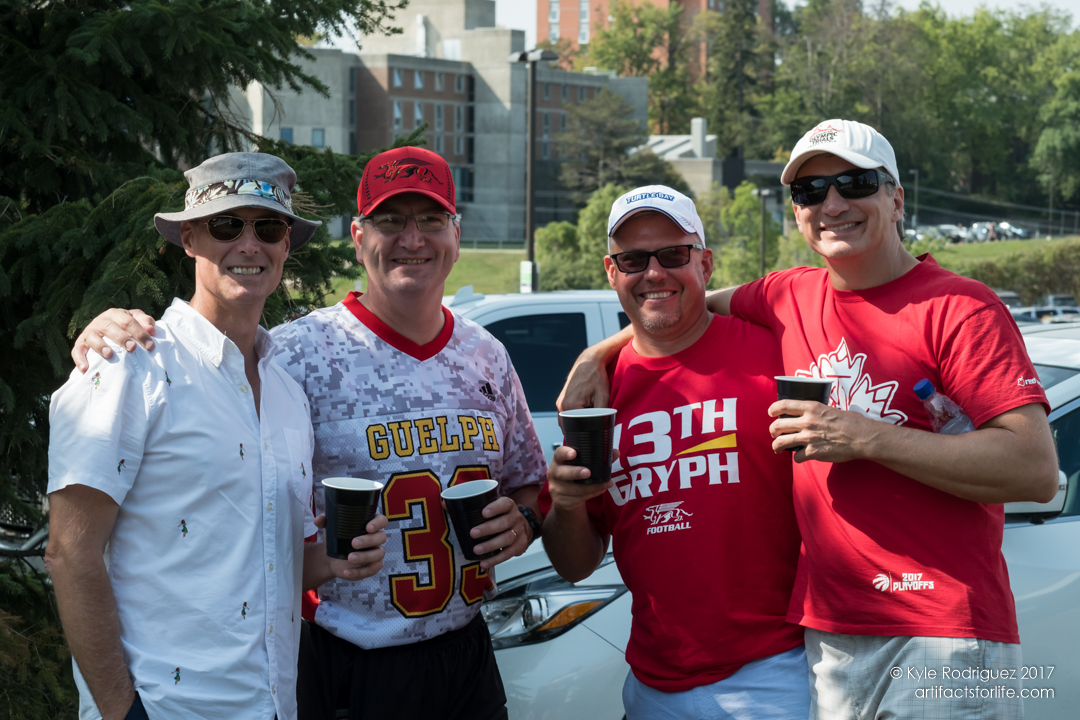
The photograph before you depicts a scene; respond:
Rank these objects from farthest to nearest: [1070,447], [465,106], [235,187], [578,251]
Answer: [465,106] → [578,251] → [1070,447] → [235,187]

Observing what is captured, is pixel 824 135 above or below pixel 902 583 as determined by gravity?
above

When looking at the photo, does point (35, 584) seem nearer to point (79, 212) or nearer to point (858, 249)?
point (79, 212)

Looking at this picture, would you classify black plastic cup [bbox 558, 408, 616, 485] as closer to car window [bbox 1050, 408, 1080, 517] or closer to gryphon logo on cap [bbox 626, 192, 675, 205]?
gryphon logo on cap [bbox 626, 192, 675, 205]

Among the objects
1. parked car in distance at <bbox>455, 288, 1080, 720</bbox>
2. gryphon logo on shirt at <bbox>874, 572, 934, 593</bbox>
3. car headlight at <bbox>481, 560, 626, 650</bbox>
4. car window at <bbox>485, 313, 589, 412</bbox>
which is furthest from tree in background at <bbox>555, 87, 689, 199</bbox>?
gryphon logo on shirt at <bbox>874, 572, 934, 593</bbox>

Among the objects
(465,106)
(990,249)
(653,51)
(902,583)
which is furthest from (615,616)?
(653,51)

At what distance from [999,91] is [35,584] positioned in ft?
387

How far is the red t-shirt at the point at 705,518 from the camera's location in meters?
2.85

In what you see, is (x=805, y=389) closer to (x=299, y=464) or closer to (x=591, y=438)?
(x=591, y=438)

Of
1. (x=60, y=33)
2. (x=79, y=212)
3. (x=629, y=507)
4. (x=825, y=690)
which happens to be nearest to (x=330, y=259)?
(x=79, y=212)

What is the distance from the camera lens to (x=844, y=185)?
9.21 feet

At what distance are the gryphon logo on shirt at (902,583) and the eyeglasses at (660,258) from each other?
42.4 inches

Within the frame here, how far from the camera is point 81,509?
7.79ft

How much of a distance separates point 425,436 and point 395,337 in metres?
0.33

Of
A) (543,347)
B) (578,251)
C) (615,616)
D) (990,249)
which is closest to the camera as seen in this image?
(615,616)
